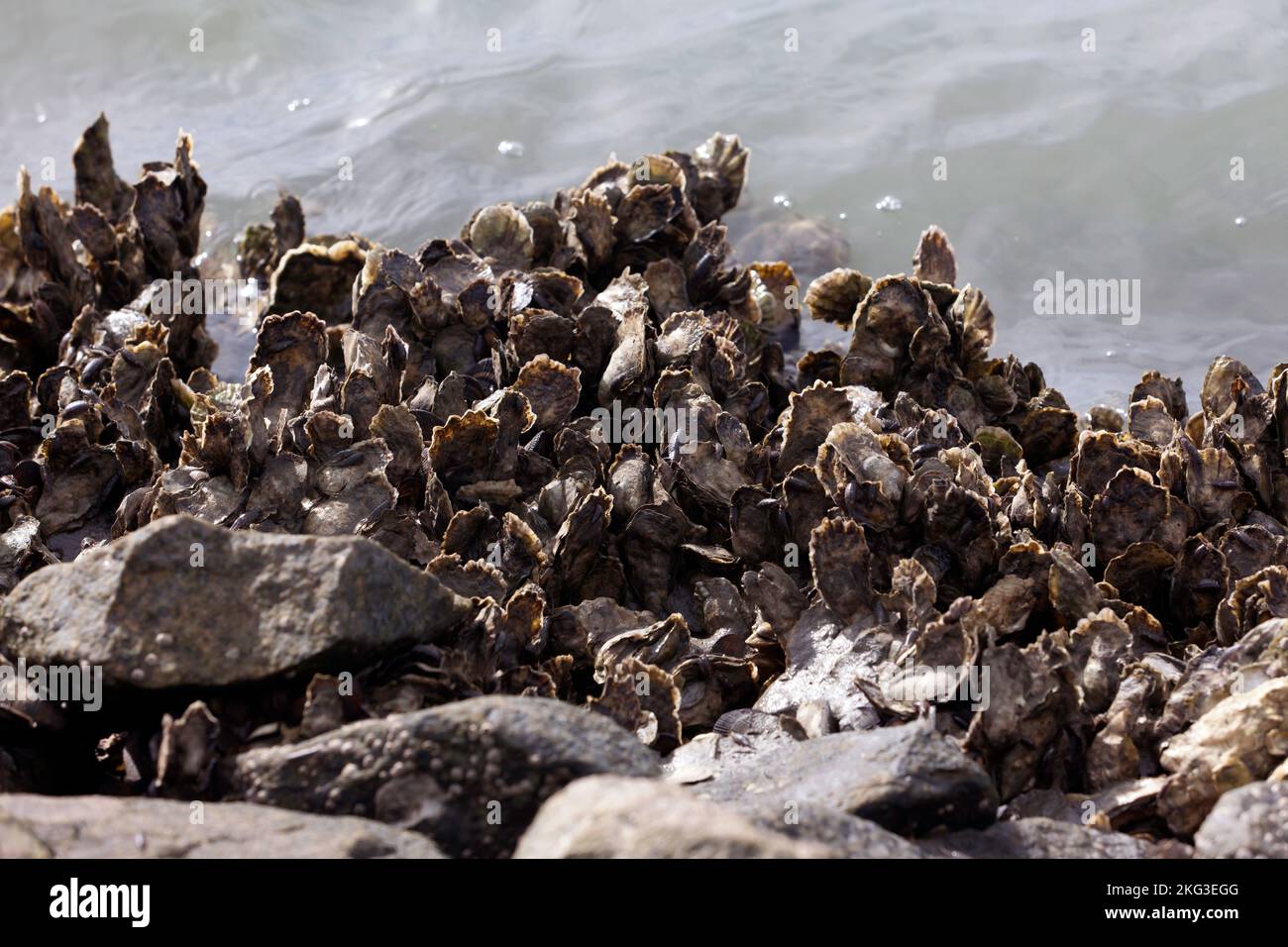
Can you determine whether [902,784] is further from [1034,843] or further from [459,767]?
[459,767]

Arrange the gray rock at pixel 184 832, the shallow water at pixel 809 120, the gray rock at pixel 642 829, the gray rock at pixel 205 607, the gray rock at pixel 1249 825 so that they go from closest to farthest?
the gray rock at pixel 642 829 → the gray rock at pixel 184 832 → the gray rock at pixel 1249 825 → the gray rock at pixel 205 607 → the shallow water at pixel 809 120

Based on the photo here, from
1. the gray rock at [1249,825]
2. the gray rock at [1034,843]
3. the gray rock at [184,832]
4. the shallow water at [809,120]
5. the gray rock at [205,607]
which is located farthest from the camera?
the shallow water at [809,120]

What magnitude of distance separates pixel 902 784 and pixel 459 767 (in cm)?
76

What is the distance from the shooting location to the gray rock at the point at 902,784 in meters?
1.99

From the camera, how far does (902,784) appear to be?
78.4 inches

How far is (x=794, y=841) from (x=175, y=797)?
3.60ft

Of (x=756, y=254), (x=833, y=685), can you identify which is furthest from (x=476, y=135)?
(x=833, y=685)

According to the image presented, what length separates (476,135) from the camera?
695 centimetres

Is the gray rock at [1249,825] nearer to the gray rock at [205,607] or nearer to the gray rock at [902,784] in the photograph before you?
the gray rock at [902,784]

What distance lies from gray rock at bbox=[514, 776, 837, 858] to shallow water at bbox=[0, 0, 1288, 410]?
11.7ft

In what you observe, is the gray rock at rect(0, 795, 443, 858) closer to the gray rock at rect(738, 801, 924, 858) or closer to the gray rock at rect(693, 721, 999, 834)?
the gray rock at rect(738, 801, 924, 858)

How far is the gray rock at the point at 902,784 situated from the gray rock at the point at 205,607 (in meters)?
0.82

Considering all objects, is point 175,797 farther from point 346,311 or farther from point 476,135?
point 476,135

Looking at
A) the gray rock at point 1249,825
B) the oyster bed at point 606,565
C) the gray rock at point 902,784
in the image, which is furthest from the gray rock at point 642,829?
the gray rock at point 1249,825
